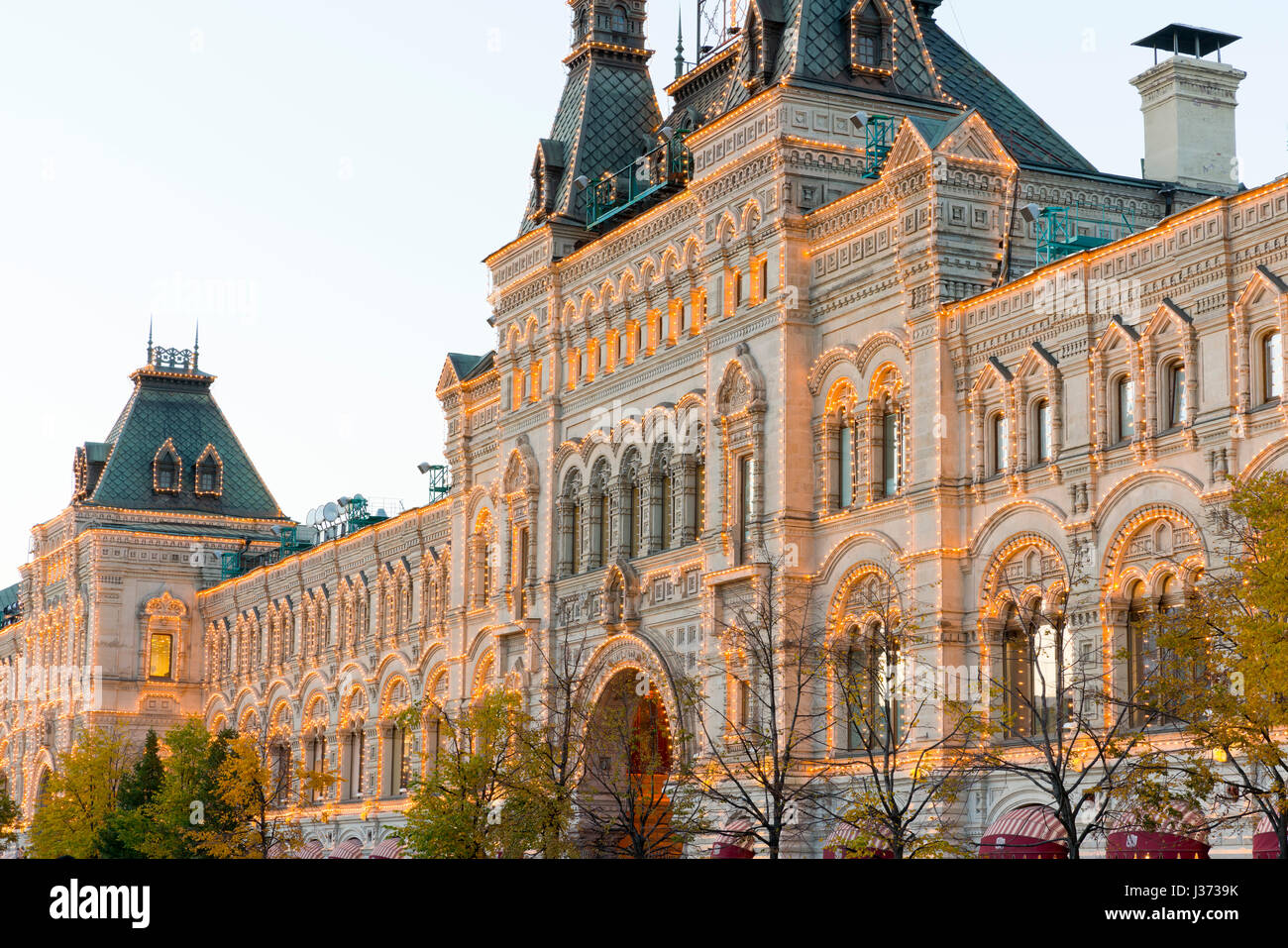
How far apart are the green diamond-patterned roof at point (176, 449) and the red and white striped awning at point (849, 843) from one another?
60.8 meters

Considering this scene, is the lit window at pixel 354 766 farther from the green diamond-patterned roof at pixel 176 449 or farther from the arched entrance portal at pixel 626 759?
the green diamond-patterned roof at pixel 176 449

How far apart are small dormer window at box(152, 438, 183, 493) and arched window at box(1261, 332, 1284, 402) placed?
72.0m

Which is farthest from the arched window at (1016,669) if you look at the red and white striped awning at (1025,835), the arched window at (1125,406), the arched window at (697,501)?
the arched window at (697,501)

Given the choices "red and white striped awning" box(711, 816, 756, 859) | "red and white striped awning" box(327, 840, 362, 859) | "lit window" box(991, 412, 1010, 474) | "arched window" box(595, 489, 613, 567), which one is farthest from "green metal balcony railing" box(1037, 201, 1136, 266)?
"red and white striped awning" box(327, 840, 362, 859)

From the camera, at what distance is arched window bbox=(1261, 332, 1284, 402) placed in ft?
115

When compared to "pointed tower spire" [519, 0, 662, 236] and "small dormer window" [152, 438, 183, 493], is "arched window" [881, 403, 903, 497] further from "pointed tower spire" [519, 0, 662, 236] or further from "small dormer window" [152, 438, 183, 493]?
"small dormer window" [152, 438, 183, 493]

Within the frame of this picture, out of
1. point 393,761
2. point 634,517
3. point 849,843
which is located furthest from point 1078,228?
point 393,761

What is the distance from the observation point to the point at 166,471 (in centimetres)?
9938

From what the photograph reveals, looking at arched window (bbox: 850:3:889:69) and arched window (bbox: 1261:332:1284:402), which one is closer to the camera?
arched window (bbox: 1261:332:1284:402)

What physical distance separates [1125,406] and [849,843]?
9799 mm

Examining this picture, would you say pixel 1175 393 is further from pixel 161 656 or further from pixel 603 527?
pixel 161 656

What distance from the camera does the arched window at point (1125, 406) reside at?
38406mm

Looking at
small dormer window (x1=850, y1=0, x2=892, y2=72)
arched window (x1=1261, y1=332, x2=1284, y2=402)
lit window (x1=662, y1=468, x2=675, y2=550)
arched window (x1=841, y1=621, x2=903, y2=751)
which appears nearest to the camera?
arched window (x1=1261, y1=332, x2=1284, y2=402)
